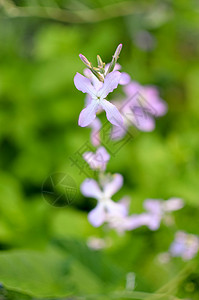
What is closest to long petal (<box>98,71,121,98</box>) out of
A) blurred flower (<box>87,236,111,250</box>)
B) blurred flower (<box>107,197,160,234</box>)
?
blurred flower (<box>107,197,160,234</box>)

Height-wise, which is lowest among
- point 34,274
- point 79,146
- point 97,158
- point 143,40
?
point 34,274

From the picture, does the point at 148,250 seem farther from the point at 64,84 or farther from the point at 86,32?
the point at 86,32

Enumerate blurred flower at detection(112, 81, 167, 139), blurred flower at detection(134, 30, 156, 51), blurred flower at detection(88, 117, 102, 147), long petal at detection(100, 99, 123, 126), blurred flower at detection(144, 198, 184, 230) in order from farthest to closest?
blurred flower at detection(134, 30, 156, 51), blurred flower at detection(144, 198, 184, 230), blurred flower at detection(112, 81, 167, 139), blurred flower at detection(88, 117, 102, 147), long petal at detection(100, 99, 123, 126)

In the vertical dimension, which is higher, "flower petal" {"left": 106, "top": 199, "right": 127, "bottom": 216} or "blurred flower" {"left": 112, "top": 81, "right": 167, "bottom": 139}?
"blurred flower" {"left": 112, "top": 81, "right": 167, "bottom": 139}

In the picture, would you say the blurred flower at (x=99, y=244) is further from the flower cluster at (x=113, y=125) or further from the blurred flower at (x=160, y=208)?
the blurred flower at (x=160, y=208)

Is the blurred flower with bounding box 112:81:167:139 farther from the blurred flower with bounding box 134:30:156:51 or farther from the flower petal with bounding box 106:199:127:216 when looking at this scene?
the blurred flower with bounding box 134:30:156:51

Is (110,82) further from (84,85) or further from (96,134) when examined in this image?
(96,134)

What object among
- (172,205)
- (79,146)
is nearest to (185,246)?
(172,205)
